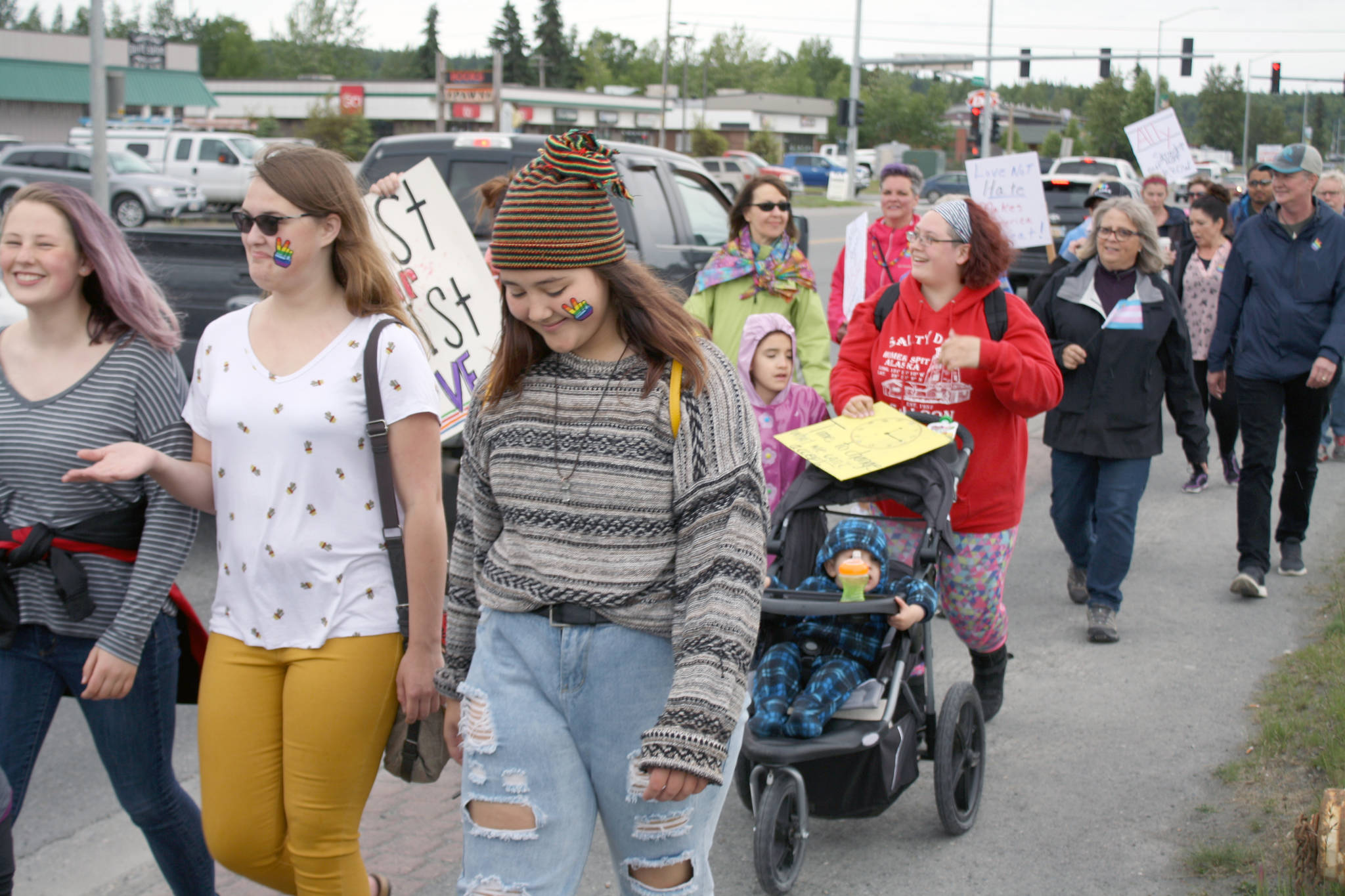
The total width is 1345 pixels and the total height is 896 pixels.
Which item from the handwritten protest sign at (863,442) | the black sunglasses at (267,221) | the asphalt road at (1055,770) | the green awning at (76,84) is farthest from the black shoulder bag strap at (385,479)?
the green awning at (76,84)

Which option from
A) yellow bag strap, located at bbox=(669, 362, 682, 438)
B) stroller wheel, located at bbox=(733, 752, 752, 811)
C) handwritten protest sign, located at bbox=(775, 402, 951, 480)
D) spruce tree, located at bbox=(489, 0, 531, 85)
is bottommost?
stroller wheel, located at bbox=(733, 752, 752, 811)

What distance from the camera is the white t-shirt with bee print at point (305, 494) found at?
2688mm

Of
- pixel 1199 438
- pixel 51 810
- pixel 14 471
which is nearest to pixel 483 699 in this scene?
pixel 14 471

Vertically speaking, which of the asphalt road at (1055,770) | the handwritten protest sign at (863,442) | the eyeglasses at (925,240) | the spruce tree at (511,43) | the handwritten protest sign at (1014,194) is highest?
the spruce tree at (511,43)

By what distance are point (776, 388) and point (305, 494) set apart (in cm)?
257

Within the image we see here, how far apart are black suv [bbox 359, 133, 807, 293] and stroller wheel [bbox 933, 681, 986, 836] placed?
4553mm

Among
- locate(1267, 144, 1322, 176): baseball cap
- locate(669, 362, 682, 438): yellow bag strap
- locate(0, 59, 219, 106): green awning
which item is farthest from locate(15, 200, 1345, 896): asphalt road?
locate(0, 59, 219, 106): green awning

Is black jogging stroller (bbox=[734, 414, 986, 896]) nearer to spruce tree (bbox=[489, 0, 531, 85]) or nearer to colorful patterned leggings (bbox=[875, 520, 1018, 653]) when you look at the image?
colorful patterned leggings (bbox=[875, 520, 1018, 653])

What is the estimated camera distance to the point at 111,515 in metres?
2.96

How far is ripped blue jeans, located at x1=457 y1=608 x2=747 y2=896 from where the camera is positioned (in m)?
2.24

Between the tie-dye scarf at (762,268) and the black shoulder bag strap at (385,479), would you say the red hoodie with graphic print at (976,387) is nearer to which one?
the tie-dye scarf at (762,268)

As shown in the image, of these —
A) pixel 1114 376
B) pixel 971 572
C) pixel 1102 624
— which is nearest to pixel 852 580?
pixel 971 572

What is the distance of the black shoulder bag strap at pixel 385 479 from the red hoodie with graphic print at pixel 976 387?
2.15 meters

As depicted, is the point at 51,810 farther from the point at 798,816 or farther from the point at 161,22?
the point at 161,22
